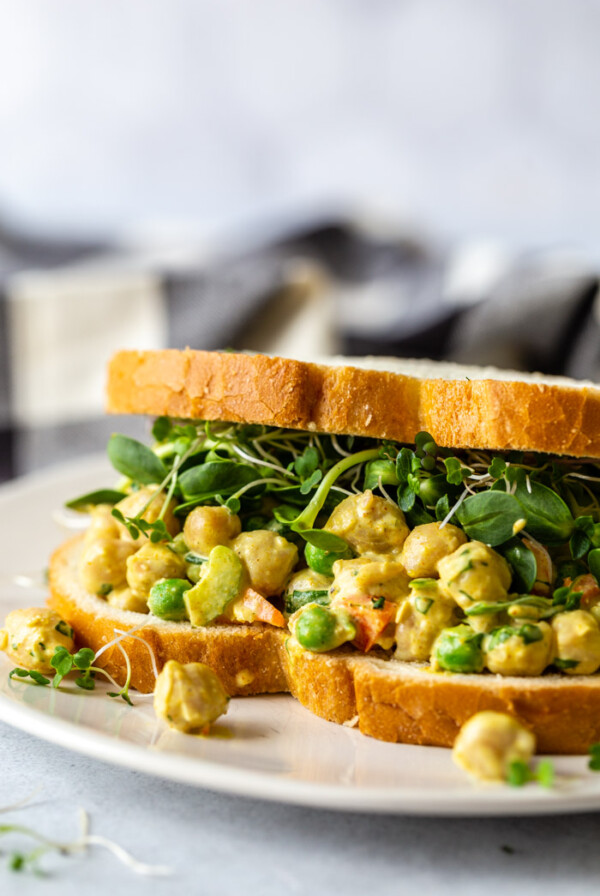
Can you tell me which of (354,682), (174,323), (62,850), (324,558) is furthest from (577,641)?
(174,323)

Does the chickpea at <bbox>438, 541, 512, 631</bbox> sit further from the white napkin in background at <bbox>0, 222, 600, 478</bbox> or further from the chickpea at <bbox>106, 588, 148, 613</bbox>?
the white napkin in background at <bbox>0, 222, 600, 478</bbox>

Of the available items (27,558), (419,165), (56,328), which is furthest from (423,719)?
(419,165)

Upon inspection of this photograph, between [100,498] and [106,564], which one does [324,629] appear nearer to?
[106,564]

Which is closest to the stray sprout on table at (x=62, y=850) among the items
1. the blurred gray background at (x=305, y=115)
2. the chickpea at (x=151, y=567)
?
the chickpea at (x=151, y=567)

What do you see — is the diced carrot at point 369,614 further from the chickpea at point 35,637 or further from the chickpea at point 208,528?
the chickpea at point 35,637

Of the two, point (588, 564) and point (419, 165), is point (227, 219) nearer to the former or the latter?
point (419, 165)
